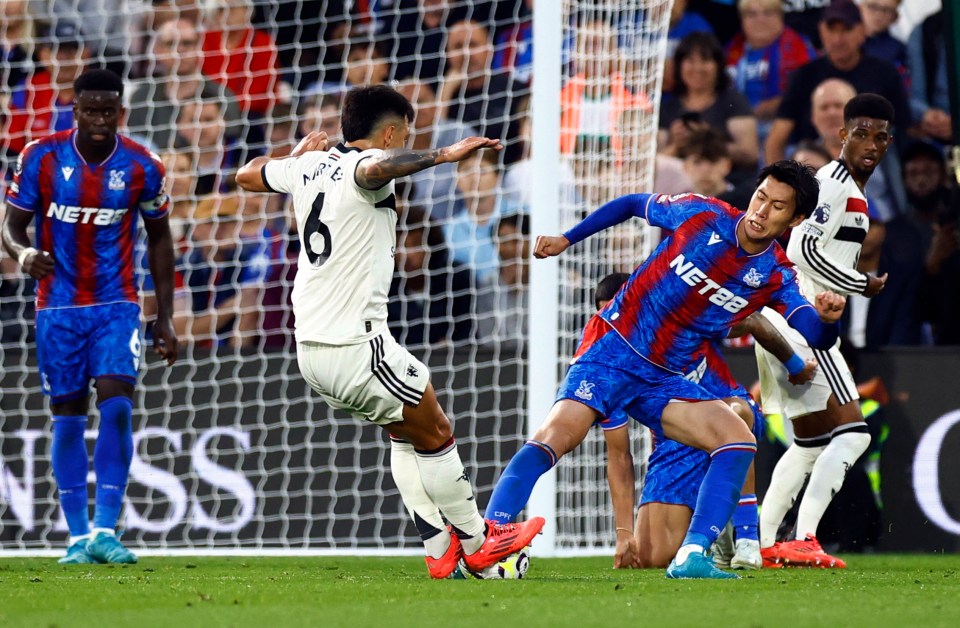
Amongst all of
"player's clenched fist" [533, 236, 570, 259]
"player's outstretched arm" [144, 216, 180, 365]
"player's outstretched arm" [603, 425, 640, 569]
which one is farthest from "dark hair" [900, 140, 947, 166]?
"player's outstretched arm" [144, 216, 180, 365]

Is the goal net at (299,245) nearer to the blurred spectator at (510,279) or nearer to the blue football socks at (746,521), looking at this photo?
the blurred spectator at (510,279)

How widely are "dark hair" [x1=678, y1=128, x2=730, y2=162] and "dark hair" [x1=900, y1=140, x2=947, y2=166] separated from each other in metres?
1.16

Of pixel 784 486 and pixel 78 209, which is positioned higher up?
pixel 78 209

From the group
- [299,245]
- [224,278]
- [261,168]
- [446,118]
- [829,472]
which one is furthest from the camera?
[446,118]

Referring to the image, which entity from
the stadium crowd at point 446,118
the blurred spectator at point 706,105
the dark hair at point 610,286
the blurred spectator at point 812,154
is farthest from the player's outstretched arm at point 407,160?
the blurred spectator at point 812,154

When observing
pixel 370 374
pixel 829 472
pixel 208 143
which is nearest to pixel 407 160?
pixel 370 374

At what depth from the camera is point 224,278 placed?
924 cm

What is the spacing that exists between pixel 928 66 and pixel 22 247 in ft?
20.3

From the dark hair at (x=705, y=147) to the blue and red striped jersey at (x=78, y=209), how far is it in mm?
4016

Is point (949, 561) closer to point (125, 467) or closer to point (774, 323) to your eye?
point (774, 323)

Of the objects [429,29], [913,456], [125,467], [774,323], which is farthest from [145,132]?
[913,456]

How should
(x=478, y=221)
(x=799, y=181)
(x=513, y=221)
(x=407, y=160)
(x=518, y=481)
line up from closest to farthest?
(x=407, y=160) < (x=518, y=481) < (x=799, y=181) < (x=513, y=221) < (x=478, y=221)

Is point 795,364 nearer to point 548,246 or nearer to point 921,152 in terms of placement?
point 548,246

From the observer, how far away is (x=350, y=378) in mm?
5070
